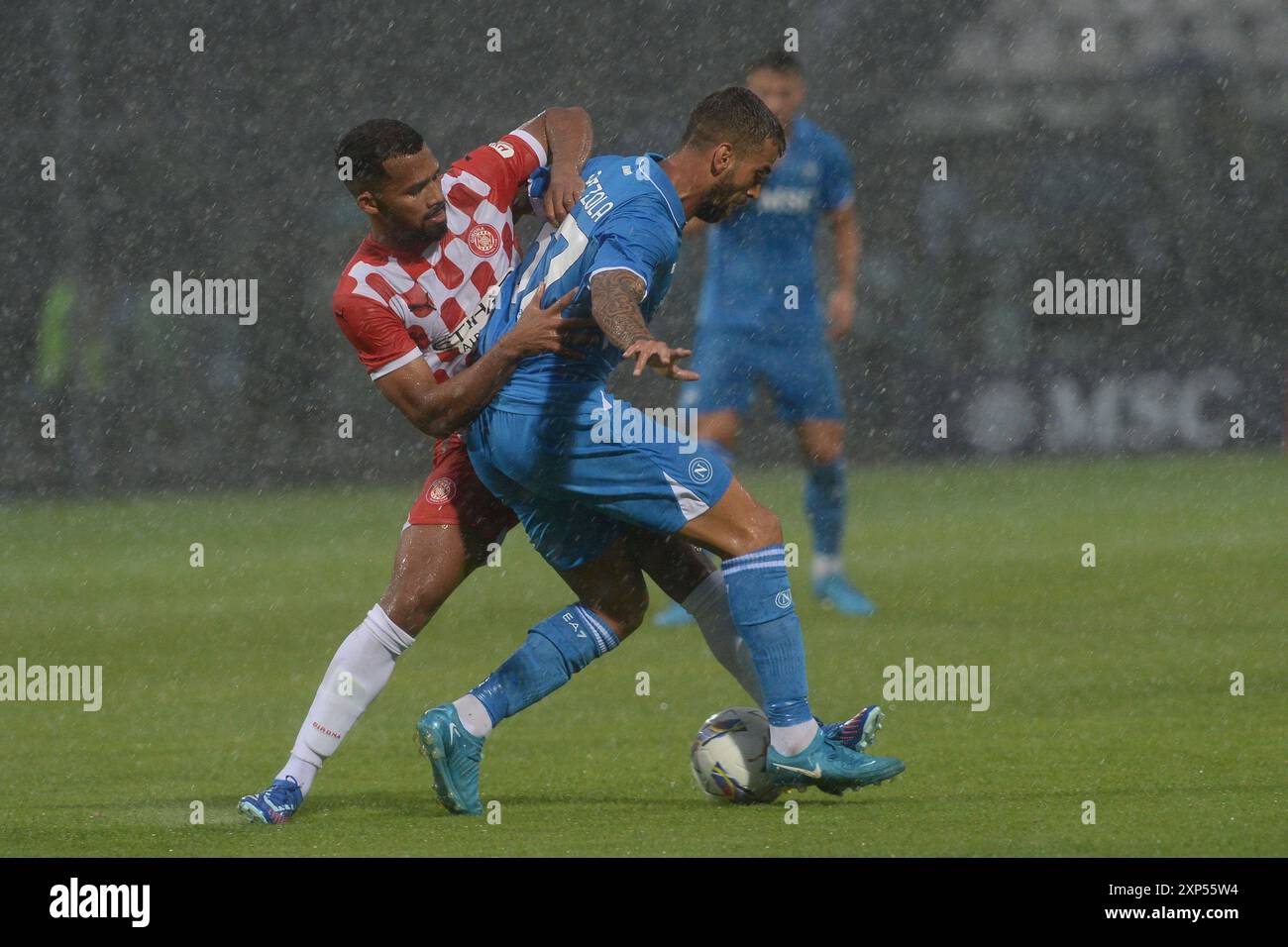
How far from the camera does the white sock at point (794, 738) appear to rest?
5.84m

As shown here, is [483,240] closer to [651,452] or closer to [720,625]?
[651,452]

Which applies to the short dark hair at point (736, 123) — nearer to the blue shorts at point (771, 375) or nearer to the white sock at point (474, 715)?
the white sock at point (474, 715)

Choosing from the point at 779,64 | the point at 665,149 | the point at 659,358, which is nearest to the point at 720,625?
the point at 659,358

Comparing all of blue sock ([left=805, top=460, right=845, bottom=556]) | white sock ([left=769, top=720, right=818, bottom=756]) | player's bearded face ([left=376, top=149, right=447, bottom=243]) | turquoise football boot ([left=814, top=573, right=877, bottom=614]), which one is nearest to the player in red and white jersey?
player's bearded face ([left=376, top=149, right=447, bottom=243])

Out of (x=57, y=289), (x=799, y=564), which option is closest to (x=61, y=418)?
(x=57, y=289)

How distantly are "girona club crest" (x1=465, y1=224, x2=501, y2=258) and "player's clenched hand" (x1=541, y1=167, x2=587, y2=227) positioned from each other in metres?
0.18

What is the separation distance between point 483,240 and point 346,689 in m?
1.41

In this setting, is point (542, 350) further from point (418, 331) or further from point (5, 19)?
point (5, 19)

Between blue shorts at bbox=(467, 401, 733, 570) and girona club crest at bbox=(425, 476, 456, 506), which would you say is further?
girona club crest at bbox=(425, 476, 456, 506)

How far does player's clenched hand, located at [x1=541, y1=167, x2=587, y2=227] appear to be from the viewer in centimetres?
645

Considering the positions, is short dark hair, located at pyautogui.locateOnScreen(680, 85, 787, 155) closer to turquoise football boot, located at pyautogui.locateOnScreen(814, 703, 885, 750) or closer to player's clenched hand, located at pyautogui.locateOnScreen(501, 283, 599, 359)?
player's clenched hand, located at pyautogui.locateOnScreen(501, 283, 599, 359)

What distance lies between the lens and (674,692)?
28.7 ft

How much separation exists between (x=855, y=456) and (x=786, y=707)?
14.4 metres

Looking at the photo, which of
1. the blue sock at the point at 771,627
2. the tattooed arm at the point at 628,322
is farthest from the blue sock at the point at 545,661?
the tattooed arm at the point at 628,322
